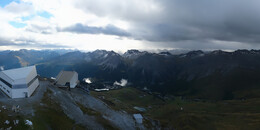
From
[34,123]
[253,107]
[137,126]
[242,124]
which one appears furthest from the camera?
[253,107]

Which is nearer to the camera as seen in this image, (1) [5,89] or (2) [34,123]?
(2) [34,123]

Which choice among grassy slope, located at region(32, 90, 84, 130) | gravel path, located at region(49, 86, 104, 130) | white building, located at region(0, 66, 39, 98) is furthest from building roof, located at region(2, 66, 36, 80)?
grassy slope, located at region(32, 90, 84, 130)

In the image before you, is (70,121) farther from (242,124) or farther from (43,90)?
(242,124)

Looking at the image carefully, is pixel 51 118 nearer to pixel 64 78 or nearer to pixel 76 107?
pixel 76 107

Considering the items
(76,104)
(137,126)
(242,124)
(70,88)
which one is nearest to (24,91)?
(76,104)

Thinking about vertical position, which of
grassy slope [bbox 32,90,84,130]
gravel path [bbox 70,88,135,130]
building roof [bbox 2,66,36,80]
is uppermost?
building roof [bbox 2,66,36,80]

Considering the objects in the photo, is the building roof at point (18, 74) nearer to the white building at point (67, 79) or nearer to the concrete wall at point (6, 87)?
Result: the concrete wall at point (6, 87)

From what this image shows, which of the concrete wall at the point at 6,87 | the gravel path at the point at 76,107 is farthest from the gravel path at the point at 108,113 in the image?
the concrete wall at the point at 6,87

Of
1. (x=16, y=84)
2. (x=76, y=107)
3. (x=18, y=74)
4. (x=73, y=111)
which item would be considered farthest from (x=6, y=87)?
(x=73, y=111)

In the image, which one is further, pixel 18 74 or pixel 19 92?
pixel 18 74

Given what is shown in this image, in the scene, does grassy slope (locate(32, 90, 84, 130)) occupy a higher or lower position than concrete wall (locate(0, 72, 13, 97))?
lower

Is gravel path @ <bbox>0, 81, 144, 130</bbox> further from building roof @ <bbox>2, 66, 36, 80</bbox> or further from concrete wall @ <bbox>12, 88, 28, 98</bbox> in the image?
building roof @ <bbox>2, 66, 36, 80</bbox>
